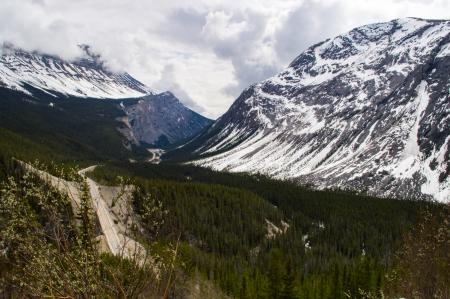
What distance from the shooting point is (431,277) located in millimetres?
19266

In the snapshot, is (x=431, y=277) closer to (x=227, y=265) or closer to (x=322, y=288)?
(x=322, y=288)

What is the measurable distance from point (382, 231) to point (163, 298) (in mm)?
178900

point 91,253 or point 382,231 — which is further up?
point 91,253

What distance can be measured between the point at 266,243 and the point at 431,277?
143m

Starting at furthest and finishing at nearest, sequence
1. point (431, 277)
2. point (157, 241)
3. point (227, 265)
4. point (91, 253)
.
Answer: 1. point (227, 265)
2. point (431, 277)
3. point (157, 241)
4. point (91, 253)

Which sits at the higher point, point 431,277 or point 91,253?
point 91,253

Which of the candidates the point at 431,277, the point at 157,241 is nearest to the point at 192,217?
the point at 431,277

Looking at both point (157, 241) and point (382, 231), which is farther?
point (382, 231)

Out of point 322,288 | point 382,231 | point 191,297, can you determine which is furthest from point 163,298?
point 382,231

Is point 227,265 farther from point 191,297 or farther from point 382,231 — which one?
point 382,231

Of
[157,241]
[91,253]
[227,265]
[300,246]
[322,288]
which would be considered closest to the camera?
[91,253]

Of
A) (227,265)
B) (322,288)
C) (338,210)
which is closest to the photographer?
(322,288)

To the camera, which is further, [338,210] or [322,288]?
[338,210]

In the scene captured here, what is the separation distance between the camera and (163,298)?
812 cm
